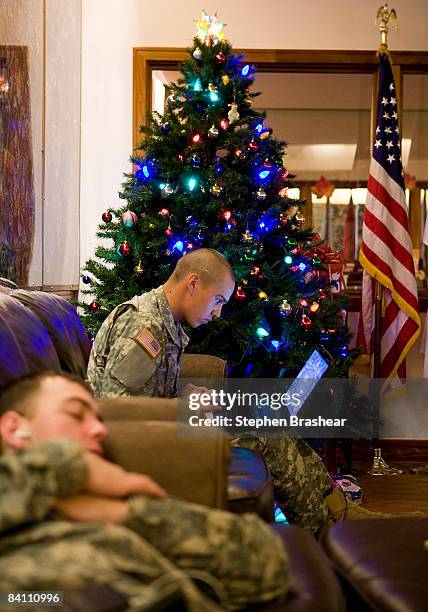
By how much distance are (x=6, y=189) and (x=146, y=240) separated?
80 cm

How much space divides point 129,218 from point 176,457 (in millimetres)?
2586

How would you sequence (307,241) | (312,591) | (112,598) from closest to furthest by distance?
(112,598) → (312,591) → (307,241)

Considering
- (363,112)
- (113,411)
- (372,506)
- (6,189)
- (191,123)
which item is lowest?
(372,506)

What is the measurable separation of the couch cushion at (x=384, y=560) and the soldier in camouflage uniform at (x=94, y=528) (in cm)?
28

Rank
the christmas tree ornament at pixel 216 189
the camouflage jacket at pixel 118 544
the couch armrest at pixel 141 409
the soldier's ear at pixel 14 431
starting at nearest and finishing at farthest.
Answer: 1. the camouflage jacket at pixel 118 544
2. the soldier's ear at pixel 14 431
3. the couch armrest at pixel 141 409
4. the christmas tree ornament at pixel 216 189

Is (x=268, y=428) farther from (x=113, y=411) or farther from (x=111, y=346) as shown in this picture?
(x=113, y=411)

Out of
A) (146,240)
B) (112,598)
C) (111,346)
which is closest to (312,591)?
(112,598)

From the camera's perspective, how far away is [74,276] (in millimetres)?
5184

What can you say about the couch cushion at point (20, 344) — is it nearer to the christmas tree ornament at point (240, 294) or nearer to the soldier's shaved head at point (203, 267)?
the soldier's shaved head at point (203, 267)

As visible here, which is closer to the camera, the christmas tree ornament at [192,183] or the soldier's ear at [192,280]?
the soldier's ear at [192,280]

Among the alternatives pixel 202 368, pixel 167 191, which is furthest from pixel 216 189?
pixel 202 368

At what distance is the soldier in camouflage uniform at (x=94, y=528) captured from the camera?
116cm

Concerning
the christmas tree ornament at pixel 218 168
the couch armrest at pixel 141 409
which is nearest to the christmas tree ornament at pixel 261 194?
the christmas tree ornament at pixel 218 168

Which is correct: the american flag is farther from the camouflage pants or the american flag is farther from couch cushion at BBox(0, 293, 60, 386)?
couch cushion at BBox(0, 293, 60, 386)
